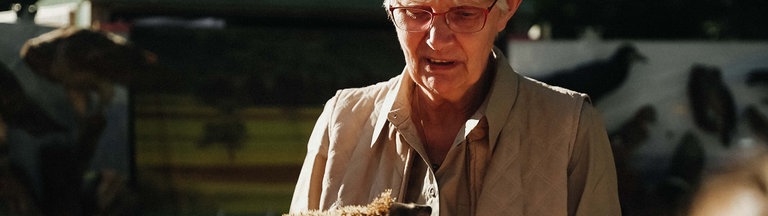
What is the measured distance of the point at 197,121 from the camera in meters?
7.70

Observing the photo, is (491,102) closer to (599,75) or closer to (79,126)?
(79,126)

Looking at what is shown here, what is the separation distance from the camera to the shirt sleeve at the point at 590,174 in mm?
2963

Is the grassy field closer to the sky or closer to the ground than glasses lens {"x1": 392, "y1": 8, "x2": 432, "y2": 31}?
closer to the ground

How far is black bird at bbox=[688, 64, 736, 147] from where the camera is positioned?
813cm

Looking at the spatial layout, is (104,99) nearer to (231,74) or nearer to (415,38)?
(231,74)

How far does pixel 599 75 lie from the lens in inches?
320

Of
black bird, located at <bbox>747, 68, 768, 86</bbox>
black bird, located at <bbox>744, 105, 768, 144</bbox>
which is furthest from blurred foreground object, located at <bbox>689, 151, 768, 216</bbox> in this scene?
black bird, located at <bbox>747, 68, 768, 86</bbox>

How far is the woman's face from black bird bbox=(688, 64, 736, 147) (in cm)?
544

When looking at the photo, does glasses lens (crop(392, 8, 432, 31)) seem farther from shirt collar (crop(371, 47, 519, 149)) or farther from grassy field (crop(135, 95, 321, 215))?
grassy field (crop(135, 95, 321, 215))

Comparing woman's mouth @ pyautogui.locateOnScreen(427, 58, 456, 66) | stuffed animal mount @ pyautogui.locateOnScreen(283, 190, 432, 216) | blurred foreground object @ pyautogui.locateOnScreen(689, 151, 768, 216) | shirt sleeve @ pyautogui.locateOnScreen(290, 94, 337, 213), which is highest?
woman's mouth @ pyautogui.locateOnScreen(427, 58, 456, 66)

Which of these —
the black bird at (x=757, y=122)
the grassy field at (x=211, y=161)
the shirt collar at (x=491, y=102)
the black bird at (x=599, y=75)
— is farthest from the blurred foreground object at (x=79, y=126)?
the shirt collar at (x=491, y=102)

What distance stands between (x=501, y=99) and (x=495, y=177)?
19 centimetres

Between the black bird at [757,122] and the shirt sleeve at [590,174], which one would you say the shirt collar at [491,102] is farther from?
the black bird at [757,122]

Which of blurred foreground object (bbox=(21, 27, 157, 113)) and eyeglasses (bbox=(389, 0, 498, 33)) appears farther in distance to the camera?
blurred foreground object (bbox=(21, 27, 157, 113))
